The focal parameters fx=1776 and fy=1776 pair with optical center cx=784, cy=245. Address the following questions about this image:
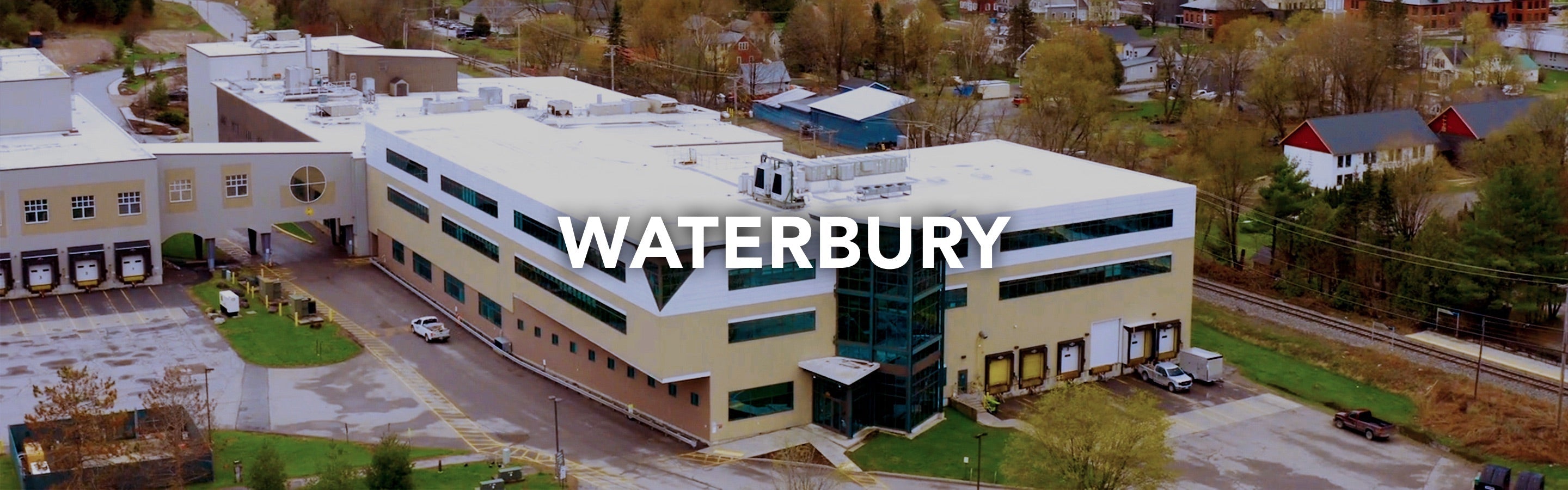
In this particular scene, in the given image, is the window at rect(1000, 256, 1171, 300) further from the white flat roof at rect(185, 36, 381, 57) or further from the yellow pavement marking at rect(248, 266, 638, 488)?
the white flat roof at rect(185, 36, 381, 57)

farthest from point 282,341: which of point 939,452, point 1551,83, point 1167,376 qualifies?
point 1551,83

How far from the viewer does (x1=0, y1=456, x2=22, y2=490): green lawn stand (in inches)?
1582

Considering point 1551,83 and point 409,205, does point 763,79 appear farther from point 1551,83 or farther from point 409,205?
point 409,205

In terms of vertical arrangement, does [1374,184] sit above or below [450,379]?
above

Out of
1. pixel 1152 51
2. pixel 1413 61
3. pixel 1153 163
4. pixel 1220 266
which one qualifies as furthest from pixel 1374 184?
pixel 1152 51

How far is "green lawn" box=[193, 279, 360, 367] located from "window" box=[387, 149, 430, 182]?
18.7ft

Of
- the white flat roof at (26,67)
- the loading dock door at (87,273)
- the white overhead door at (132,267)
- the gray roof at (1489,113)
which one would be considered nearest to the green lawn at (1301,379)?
the gray roof at (1489,113)

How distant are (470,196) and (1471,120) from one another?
5135 centimetres

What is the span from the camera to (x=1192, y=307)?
58500mm

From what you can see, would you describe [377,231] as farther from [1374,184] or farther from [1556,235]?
[1556,235]

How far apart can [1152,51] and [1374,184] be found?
2198 inches

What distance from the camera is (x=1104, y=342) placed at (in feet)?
165

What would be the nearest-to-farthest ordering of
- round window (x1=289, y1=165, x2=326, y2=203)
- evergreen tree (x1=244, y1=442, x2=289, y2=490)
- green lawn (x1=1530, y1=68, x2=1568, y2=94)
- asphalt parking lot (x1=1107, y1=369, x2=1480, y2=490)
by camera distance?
evergreen tree (x1=244, y1=442, x2=289, y2=490) → asphalt parking lot (x1=1107, y1=369, x2=1480, y2=490) → round window (x1=289, y1=165, x2=326, y2=203) → green lawn (x1=1530, y1=68, x2=1568, y2=94)

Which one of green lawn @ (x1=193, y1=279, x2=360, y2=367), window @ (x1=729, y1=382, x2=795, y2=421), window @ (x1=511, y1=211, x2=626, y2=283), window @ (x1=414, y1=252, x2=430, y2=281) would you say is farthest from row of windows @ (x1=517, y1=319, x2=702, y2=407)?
window @ (x1=414, y1=252, x2=430, y2=281)
